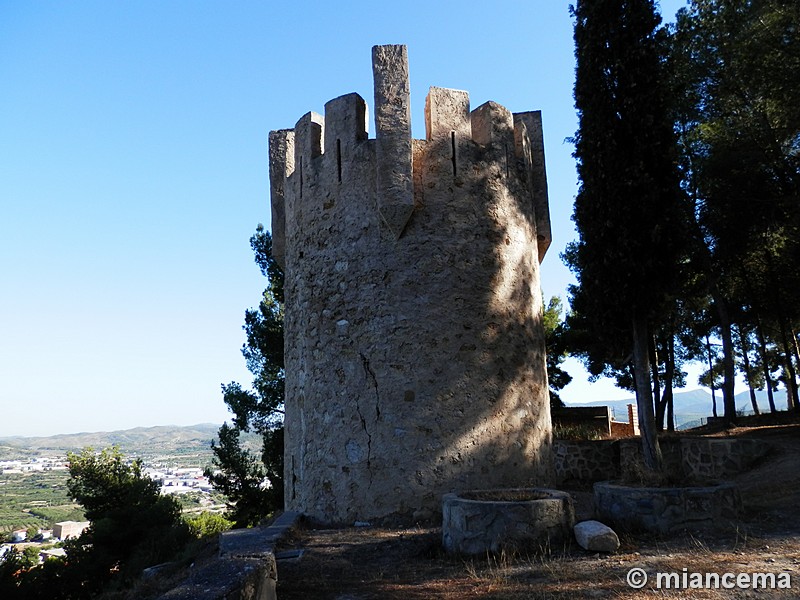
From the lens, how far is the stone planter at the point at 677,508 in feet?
18.0

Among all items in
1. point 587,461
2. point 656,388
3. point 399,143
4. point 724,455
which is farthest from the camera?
point 656,388

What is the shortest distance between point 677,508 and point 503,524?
1.85 metres

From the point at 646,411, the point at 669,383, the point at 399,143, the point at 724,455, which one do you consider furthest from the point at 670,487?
the point at 669,383

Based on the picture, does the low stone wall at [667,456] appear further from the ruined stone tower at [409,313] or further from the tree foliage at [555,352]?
the tree foliage at [555,352]

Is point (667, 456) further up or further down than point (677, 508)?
further down

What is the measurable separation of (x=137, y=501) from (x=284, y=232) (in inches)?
644

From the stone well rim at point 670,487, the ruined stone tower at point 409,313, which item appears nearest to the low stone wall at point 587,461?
the ruined stone tower at point 409,313

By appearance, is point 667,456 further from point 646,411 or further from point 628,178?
point 628,178

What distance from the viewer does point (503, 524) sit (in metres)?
5.08

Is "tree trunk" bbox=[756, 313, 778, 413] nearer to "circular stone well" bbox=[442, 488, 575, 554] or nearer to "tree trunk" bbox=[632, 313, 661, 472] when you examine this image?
"tree trunk" bbox=[632, 313, 661, 472]

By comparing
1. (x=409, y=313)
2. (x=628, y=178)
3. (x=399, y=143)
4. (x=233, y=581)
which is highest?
(x=628, y=178)

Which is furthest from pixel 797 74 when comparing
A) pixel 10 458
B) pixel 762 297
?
pixel 10 458

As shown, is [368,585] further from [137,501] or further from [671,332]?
[137,501]

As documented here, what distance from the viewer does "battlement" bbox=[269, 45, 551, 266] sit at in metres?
7.62
